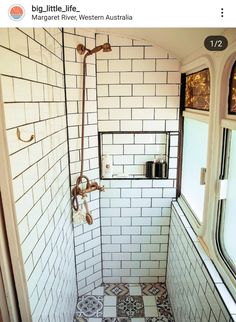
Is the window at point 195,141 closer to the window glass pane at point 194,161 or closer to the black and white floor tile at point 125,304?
the window glass pane at point 194,161

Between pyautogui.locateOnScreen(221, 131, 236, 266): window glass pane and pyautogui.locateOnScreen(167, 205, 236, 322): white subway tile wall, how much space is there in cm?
12

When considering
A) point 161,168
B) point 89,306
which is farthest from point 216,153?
point 89,306

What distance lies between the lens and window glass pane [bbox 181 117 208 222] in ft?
4.92

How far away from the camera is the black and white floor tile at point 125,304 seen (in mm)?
1760

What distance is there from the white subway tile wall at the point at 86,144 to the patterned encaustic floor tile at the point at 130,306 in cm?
26

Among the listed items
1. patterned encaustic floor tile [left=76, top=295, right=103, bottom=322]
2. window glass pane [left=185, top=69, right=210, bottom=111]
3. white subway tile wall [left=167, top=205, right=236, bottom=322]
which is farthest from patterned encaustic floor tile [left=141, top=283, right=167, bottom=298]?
window glass pane [left=185, top=69, right=210, bottom=111]

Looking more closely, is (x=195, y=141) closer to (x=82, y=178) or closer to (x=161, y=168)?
(x=161, y=168)

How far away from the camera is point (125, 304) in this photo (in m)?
1.87

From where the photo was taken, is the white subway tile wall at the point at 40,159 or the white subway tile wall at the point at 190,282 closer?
the white subway tile wall at the point at 40,159
